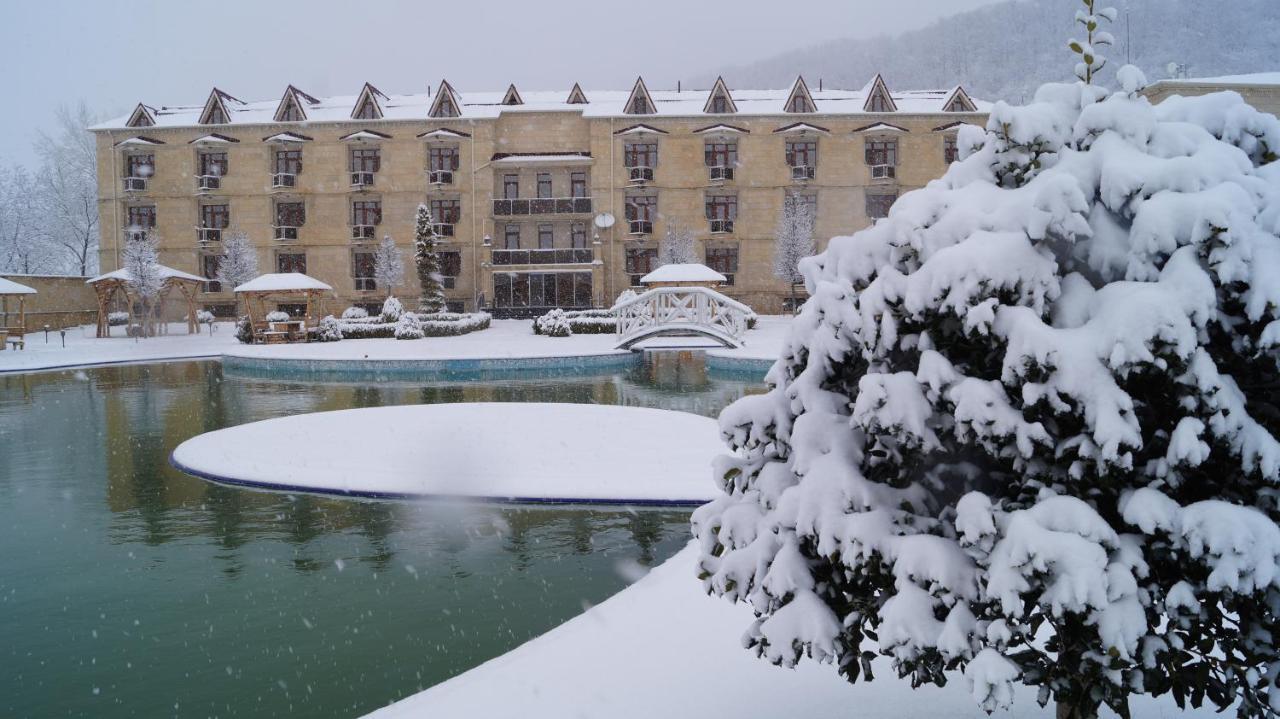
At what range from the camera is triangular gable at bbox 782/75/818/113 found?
41.0m

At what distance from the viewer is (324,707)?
200 inches

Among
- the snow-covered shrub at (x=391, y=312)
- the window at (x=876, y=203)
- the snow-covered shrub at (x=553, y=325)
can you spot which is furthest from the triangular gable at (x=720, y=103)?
the snow-covered shrub at (x=391, y=312)

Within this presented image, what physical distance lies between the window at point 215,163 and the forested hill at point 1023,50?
5096cm

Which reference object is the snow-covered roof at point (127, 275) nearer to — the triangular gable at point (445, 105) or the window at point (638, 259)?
the triangular gable at point (445, 105)

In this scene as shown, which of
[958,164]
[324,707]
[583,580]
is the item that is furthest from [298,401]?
[958,164]

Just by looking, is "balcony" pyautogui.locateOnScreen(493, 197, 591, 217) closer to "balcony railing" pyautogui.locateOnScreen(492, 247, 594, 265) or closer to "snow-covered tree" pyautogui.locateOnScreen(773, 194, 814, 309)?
"balcony railing" pyautogui.locateOnScreen(492, 247, 594, 265)

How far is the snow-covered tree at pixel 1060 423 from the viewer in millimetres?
2611

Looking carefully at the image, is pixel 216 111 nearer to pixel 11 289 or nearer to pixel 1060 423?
pixel 11 289

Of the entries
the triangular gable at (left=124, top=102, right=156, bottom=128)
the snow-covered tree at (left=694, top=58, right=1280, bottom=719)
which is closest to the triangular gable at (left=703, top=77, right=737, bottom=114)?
the triangular gable at (left=124, top=102, right=156, bottom=128)

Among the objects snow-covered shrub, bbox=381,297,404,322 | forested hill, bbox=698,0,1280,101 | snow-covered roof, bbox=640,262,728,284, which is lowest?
snow-covered shrub, bbox=381,297,404,322

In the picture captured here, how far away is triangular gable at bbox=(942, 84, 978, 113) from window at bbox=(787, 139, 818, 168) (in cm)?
619

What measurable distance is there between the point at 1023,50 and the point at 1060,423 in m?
85.3

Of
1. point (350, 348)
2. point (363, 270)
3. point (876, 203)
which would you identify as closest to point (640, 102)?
point (876, 203)

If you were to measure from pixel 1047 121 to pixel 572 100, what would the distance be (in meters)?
41.5
